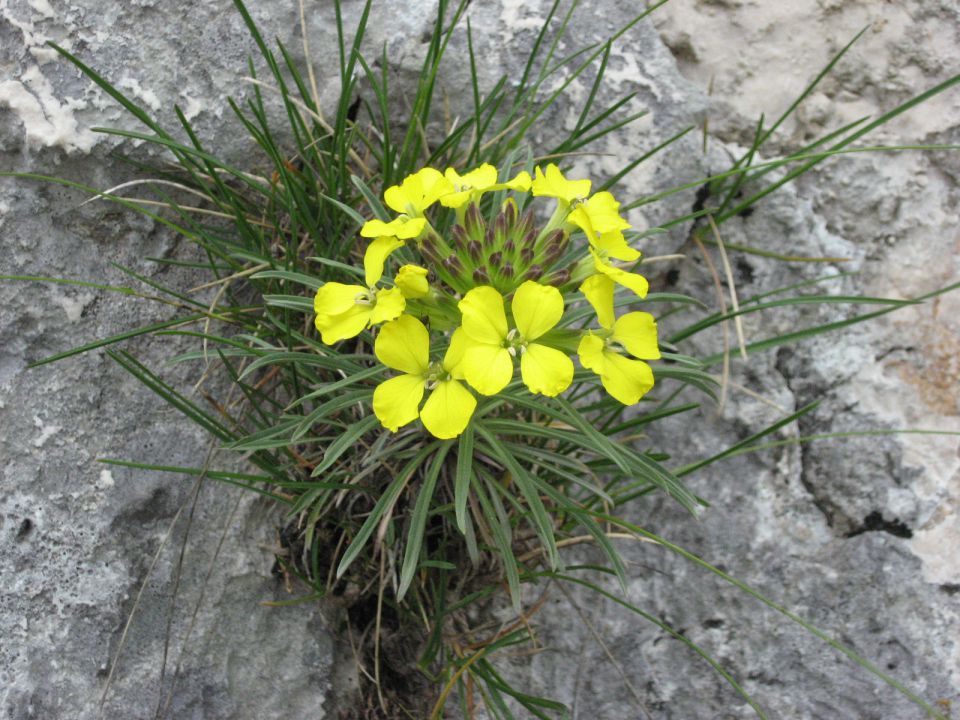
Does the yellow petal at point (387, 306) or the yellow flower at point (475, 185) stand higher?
the yellow flower at point (475, 185)

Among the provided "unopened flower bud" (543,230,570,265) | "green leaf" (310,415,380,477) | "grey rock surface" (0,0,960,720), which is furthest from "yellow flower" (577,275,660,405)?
"grey rock surface" (0,0,960,720)

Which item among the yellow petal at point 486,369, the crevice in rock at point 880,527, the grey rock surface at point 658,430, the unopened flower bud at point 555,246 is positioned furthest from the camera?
the crevice in rock at point 880,527

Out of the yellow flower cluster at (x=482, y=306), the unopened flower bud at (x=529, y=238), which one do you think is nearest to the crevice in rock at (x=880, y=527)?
the yellow flower cluster at (x=482, y=306)

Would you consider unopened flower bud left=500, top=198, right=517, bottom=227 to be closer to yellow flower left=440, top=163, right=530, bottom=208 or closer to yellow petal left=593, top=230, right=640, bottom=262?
yellow flower left=440, top=163, right=530, bottom=208

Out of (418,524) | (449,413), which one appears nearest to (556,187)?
(449,413)

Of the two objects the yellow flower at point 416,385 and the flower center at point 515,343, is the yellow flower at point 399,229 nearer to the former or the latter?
the yellow flower at point 416,385

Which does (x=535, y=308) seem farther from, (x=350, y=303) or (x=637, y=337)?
Answer: (x=350, y=303)
